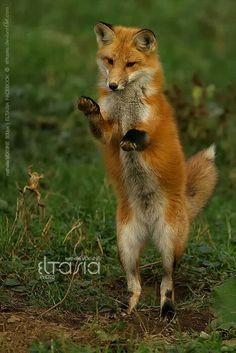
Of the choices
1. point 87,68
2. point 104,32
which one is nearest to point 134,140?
point 104,32

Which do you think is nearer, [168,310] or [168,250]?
[168,310]

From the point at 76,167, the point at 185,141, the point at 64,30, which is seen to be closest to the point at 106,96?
the point at 76,167

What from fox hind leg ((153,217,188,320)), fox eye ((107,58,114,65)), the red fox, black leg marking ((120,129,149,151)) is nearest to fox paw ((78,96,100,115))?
the red fox

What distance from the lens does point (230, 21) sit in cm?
1659

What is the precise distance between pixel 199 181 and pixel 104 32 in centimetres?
154

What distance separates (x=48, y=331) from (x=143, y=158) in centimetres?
166

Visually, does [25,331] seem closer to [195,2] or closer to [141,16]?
[141,16]

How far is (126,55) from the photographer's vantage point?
7090mm

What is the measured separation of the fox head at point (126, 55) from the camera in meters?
7.03

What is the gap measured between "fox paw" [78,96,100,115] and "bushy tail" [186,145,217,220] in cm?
133

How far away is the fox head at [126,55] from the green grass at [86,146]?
1.39m

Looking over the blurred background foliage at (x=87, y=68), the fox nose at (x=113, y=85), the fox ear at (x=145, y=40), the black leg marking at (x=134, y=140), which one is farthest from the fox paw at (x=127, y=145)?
the blurred background foliage at (x=87, y=68)

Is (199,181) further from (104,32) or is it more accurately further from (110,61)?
(104,32)

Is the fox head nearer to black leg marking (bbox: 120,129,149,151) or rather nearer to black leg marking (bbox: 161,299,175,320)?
black leg marking (bbox: 120,129,149,151)
